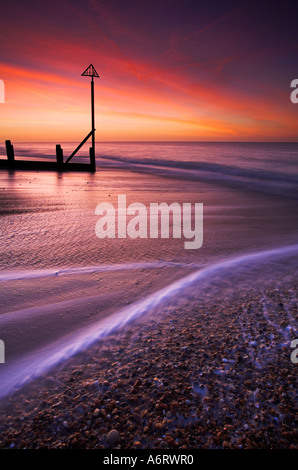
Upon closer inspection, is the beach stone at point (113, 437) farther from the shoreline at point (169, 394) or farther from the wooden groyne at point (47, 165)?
the wooden groyne at point (47, 165)

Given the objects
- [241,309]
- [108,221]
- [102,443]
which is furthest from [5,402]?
[108,221]

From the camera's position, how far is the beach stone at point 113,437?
1.20 meters

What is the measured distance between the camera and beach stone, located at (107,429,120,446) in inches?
47.1

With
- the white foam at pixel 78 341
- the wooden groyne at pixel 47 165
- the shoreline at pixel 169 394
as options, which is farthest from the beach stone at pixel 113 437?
the wooden groyne at pixel 47 165

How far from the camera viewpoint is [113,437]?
3.96 ft

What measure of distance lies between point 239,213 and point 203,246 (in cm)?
274

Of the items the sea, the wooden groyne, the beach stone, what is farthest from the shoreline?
the wooden groyne

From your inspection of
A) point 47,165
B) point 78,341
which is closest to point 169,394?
point 78,341

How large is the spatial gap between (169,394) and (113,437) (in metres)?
0.35

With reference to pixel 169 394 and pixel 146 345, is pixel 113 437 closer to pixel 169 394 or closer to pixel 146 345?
pixel 169 394
